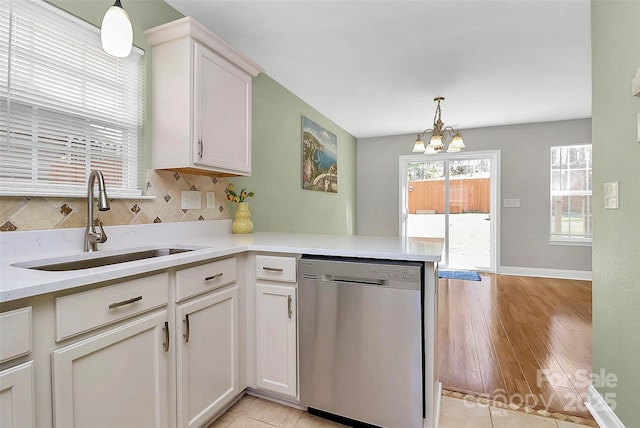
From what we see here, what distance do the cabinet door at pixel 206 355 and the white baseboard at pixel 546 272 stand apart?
189 inches

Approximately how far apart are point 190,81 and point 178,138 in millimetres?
328

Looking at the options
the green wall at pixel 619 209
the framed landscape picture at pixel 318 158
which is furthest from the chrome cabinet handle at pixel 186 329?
the framed landscape picture at pixel 318 158

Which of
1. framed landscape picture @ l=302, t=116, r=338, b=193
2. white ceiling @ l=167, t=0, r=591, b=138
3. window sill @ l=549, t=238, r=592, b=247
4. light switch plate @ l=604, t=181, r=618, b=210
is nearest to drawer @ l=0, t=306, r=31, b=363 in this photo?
white ceiling @ l=167, t=0, r=591, b=138

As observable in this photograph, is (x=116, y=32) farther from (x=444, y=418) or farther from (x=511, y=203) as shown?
(x=511, y=203)

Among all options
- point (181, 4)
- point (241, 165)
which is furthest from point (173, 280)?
point (181, 4)

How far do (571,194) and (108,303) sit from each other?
5864 millimetres

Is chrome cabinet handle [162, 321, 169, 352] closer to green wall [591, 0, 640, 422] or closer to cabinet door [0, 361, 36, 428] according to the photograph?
cabinet door [0, 361, 36, 428]

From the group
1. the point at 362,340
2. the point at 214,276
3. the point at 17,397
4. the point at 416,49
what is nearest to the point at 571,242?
the point at 416,49

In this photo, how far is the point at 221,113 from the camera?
1956 mm

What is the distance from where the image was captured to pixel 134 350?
44.2 inches

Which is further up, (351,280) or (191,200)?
(191,200)

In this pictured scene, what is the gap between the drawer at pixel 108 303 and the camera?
91 cm

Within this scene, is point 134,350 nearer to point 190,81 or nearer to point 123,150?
point 123,150

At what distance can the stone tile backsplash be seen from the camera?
4.23 ft
